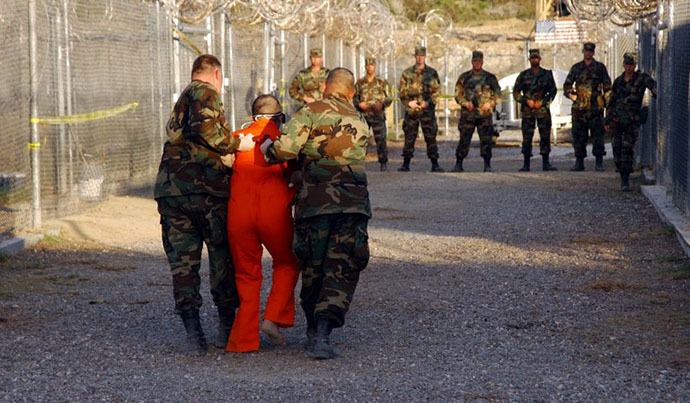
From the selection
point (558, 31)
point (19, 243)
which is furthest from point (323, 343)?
point (558, 31)

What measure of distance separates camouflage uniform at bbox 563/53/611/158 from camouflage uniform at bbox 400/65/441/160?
2.09 m

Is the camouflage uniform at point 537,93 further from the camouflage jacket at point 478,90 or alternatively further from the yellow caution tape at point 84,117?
the yellow caution tape at point 84,117

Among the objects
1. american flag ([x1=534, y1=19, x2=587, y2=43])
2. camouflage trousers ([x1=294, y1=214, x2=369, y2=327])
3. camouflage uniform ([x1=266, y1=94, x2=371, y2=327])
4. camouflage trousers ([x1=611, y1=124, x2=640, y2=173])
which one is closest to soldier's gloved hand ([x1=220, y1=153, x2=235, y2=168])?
camouflage uniform ([x1=266, y1=94, x2=371, y2=327])

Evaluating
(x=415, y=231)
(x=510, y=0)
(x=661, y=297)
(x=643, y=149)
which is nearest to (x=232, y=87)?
(x=415, y=231)

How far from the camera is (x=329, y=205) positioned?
225 inches

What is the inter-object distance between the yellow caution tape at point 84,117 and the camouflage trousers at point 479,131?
6251 mm

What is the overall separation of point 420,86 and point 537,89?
1.79m

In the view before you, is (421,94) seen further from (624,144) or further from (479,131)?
(624,144)

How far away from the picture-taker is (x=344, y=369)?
546 centimetres

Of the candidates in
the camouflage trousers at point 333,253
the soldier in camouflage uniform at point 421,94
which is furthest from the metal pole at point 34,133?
the soldier in camouflage uniform at point 421,94

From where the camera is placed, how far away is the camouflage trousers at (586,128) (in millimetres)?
16236

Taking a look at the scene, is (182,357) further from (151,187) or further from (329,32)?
(329,32)

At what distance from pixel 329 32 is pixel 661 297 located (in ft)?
49.5

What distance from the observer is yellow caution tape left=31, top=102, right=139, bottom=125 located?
9938mm
